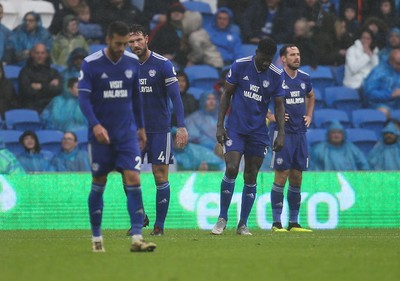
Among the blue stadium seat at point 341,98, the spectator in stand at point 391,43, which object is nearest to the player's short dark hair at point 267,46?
the blue stadium seat at point 341,98

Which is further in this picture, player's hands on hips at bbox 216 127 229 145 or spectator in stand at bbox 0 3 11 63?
spectator in stand at bbox 0 3 11 63

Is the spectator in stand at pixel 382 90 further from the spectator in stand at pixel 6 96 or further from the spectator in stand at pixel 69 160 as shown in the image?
the spectator in stand at pixel 6 96

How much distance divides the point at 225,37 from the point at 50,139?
15.3 feet

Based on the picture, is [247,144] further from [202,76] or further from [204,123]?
[202,76]

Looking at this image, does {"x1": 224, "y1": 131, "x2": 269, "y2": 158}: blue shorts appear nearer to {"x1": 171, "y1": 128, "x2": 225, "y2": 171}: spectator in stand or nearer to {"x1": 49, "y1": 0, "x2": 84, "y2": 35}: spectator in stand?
{"x1": 171, "y1": 128, "x2": 225, "y2": 171}: spectator in stand

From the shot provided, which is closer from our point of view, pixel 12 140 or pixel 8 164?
pixel 8 164

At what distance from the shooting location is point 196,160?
20766 mm

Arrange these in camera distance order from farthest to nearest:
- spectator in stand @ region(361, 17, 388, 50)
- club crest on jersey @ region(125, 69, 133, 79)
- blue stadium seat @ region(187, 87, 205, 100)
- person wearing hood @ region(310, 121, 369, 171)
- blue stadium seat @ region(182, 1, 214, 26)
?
spectator in stand @ region(361, 17, 388, 50), blue stadium seat @ region(182, 1, 214, 26), blue stadium seat @ region(187, 87, 205, 100), person wearing hood @ region(310, 121, 369, 171), club crest on jersey @ region(125, 69, 133, 79)

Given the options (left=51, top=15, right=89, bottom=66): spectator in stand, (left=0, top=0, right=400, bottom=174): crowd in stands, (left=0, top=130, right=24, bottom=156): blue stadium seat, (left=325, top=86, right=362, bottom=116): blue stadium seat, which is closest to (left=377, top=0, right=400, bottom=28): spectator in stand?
(left=0, top=0, right=400, bottom=174): crowd in stands

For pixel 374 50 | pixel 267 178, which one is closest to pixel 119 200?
pixel 267 178

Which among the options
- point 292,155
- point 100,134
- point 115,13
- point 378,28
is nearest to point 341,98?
point 378,28

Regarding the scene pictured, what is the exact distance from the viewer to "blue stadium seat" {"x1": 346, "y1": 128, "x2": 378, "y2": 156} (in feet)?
71.4

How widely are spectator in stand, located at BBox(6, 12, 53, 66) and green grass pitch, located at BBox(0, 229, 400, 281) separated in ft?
30.0

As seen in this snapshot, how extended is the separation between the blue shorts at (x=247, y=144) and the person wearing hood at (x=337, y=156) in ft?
21.5
